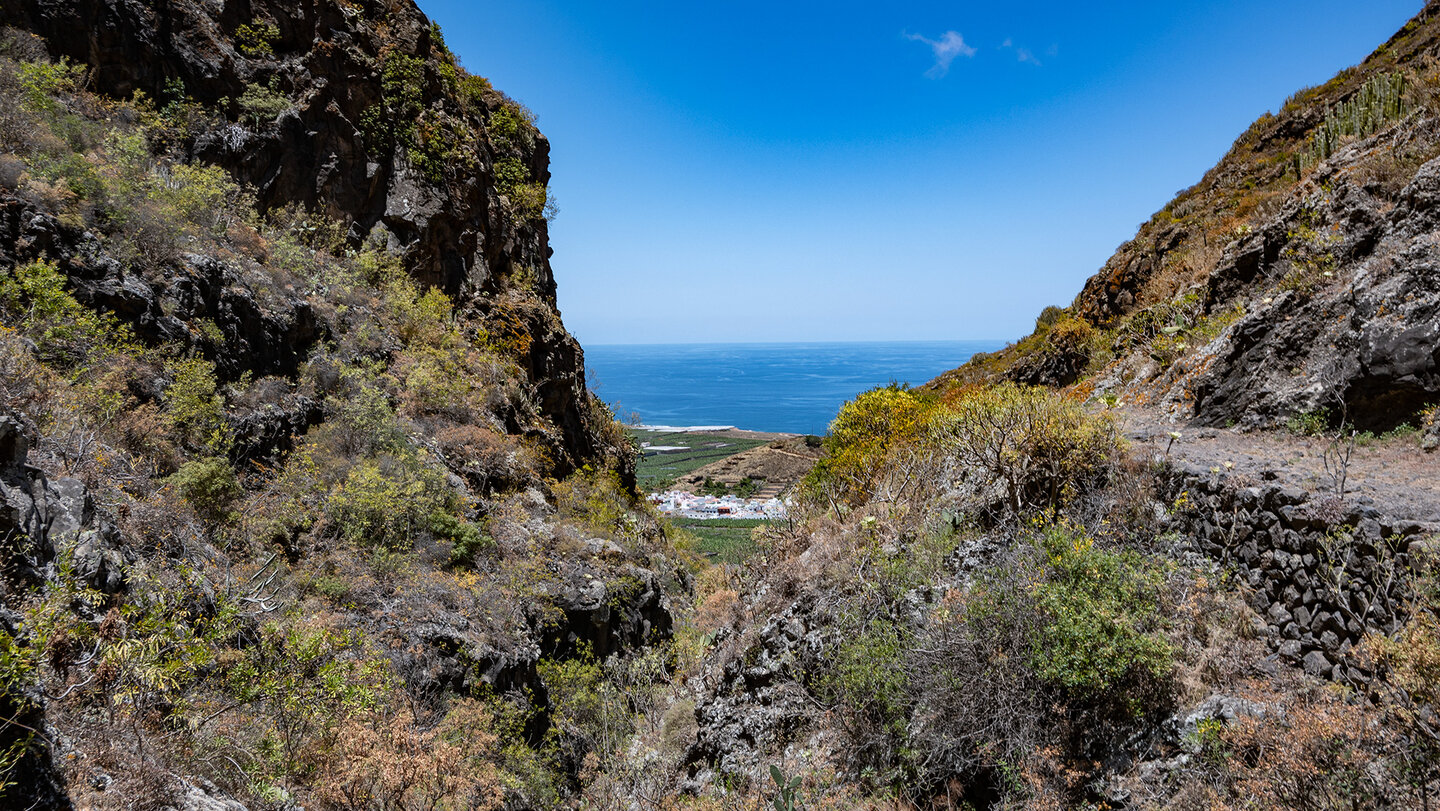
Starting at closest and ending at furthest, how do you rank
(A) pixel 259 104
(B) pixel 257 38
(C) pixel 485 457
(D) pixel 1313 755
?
(D) pixel 1313 755 < (C) pixel 485 457 < (A) pixel 259 104 < (B) pixel 257 38

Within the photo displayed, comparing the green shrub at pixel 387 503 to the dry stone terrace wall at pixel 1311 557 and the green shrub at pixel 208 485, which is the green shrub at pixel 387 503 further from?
the dry stone terrace wall at pixel 1311 557

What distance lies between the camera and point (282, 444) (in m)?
9.42

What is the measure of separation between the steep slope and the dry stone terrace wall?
2.03 metres

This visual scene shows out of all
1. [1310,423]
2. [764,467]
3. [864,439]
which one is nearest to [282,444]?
[864,439]

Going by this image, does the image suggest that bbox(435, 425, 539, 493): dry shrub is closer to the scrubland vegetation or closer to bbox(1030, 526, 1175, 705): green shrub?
the scrubland vegetation

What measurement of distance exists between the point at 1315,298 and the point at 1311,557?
15.2 feet

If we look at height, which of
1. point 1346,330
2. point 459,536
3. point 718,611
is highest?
point 1346,330

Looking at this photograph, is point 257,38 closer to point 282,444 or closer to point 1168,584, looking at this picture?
point 282,444

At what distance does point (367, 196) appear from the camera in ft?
48.4

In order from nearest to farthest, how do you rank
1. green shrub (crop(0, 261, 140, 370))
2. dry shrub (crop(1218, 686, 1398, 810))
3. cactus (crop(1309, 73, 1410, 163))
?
1. dry shrub (crop(1218, 686, 1398, 810))
2. green shrub (crop(0, 261, 140, 370))
3. cactus (crop(1309, 73, 1410, 163))

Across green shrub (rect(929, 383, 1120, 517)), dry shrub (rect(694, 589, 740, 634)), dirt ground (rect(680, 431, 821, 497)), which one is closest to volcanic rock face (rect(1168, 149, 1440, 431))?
green shrub (rect(929, 383, 1120, 517))

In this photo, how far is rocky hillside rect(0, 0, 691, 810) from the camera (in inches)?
164

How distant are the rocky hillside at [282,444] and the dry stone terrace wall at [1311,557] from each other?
7.30 meters

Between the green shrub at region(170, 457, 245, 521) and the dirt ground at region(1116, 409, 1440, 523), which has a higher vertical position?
the dirt ground at region(1116, 409, 1440, 523)
